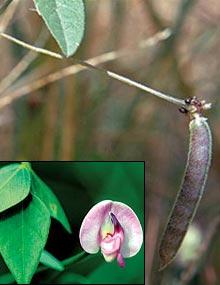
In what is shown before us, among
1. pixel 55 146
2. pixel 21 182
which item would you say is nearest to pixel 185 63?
pixel 55 146

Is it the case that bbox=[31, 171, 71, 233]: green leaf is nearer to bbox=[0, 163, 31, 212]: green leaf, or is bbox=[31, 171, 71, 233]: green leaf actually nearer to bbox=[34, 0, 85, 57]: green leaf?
bbox=[0, 163, 31, 212]: green leaf

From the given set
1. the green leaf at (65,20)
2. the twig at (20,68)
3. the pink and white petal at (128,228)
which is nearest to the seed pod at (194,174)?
the pink and white petal at (128,228)

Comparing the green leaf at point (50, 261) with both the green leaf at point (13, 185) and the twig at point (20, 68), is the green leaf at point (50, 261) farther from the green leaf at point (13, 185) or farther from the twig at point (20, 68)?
the twig at point (20, 68)

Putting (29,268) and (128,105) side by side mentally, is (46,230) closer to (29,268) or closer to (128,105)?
(29,268)

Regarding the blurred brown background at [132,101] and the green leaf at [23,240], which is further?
the blurred brown background at [132,101]

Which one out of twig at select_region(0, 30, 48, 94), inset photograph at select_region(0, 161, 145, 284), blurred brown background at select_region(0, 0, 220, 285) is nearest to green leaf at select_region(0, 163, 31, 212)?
inset photograph at select_region(0, 161, 145, 284)

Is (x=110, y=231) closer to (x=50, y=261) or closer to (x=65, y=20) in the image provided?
(x=50, y=261)

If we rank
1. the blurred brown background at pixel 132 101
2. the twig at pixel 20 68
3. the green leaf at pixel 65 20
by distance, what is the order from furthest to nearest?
the blurred brown background at pixel 132 101
the twig at pixel 20 68
the green leaf at pixel 65 20
